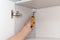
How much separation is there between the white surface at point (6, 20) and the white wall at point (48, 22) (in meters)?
0.43

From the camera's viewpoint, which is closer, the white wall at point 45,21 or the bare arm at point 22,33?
the bare arm at point 22,33

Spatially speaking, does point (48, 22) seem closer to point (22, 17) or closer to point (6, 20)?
point (22, 17)

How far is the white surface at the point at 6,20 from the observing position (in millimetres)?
1079

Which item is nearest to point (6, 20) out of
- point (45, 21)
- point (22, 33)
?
point (22, 33)

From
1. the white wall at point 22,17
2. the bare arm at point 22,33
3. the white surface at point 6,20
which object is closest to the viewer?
the white surface at point 6,20

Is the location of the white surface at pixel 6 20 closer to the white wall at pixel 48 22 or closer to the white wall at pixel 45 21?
the white wall at pixel 45 21

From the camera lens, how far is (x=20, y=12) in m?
1.32

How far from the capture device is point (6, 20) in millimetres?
1133

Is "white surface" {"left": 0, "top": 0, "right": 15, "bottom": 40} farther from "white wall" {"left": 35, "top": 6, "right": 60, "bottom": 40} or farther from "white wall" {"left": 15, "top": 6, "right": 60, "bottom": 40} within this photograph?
"white wall" {"left": 35, "top": 6, "right": 60, "bottom": 40}

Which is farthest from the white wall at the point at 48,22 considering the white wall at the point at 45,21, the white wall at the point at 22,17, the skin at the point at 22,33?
the skin at the point at 22,33

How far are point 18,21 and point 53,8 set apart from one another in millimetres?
481

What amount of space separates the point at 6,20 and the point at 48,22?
0.57 meters

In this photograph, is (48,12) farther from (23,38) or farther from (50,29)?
(23,38)

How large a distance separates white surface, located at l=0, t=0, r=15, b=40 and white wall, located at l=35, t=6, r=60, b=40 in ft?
1.41
